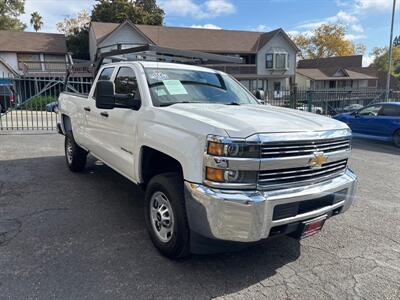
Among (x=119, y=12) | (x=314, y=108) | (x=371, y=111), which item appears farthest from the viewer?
(x=119, y=12)

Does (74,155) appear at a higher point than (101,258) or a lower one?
higher

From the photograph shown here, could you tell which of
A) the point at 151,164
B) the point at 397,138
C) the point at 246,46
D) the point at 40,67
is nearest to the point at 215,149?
the point at 151,164

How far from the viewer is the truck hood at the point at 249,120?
2.84 meters

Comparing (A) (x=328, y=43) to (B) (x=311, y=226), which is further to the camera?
(A) (x=328, y=43)

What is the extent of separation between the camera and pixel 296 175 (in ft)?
9.85

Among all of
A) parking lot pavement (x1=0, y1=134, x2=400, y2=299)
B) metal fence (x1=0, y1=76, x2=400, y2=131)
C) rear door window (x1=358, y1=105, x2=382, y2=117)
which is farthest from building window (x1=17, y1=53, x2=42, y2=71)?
parking lot pavement (x1=0, y1=134, x2=400, y2=299)

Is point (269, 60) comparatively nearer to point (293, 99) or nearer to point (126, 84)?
point (293, 99)

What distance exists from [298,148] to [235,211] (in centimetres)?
80

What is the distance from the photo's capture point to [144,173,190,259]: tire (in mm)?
3100

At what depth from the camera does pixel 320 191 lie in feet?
10.2

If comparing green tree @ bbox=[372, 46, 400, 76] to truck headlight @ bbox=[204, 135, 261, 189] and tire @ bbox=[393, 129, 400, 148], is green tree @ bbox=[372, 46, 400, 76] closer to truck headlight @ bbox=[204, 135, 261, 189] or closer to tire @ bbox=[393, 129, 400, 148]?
tire @ bbox=[393, 129, 400, 148]

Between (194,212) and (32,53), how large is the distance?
130 ft

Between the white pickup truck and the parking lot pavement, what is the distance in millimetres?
350

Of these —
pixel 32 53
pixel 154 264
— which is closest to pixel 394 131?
pixel 154 264
